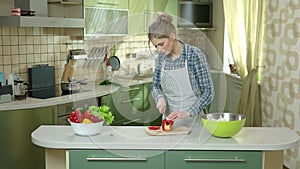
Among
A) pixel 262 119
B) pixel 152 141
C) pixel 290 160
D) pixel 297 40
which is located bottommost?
pixel 290 160

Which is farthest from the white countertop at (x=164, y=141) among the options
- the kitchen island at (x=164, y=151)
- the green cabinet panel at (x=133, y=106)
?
the green cabinet panel at (x=133, y=106)

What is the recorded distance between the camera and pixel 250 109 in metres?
4.09

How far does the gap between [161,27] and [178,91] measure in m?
0.51

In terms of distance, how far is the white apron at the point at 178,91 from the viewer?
2145 millimetres

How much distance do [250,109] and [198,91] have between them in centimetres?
210

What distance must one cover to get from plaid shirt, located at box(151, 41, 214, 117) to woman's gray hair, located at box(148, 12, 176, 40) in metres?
0.23

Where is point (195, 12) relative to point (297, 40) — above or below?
above

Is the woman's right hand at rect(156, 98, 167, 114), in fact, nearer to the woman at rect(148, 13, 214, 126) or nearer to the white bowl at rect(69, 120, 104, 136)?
the woman at rect(148, 13, 214, 126)

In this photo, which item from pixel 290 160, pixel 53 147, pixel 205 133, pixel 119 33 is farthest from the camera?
pixel 119 33

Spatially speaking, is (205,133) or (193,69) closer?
(205,133)

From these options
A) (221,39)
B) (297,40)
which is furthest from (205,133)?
(221,39)

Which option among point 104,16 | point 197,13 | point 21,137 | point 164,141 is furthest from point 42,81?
point 197,13

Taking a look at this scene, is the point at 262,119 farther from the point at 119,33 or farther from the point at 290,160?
the point at 119,33

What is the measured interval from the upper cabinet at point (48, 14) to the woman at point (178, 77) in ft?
4.23
